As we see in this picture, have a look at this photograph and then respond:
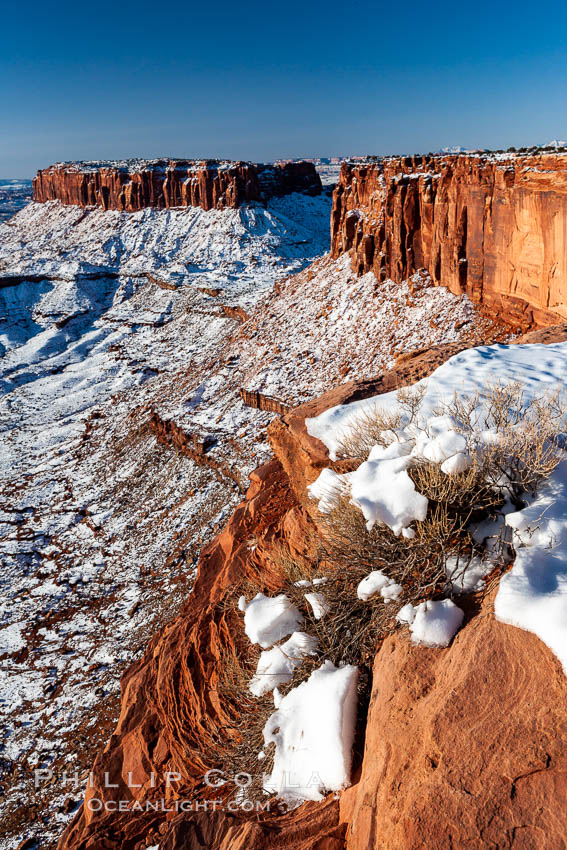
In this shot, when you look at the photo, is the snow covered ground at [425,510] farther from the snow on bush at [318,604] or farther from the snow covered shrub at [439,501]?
the snow on bush at [318,604]

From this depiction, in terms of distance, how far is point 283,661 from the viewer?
5.70 meters

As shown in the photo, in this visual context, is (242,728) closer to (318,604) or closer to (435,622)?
(318,604)

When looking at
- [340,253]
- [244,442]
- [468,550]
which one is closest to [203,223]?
[340,253]

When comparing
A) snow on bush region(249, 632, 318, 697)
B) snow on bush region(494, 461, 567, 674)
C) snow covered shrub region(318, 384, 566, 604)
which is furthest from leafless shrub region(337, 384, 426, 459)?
snow on bush region(249, 632, 318, 697)

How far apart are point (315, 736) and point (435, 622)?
64.0 inches

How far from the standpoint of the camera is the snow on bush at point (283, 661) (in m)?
5.56

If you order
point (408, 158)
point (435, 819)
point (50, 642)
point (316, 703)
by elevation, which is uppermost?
point (408, 158)

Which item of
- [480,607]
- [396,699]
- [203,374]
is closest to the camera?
[396,699]

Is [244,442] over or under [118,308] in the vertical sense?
under

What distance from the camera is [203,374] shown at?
35.8m

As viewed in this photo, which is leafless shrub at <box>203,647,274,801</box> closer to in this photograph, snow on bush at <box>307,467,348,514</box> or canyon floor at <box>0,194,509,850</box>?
snow on bush at <box>307,467,348,514</box>

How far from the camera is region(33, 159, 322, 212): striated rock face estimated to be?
86938mm

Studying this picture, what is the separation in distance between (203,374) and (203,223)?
2333 inches

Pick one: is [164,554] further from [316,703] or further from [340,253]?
[340,253]
